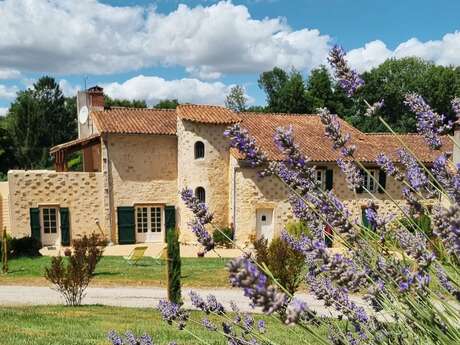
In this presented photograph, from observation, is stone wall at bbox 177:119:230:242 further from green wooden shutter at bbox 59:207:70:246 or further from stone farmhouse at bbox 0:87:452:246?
green wooden shutter at bbox 59:207:70:246

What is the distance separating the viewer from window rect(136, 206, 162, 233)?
19.1 meters

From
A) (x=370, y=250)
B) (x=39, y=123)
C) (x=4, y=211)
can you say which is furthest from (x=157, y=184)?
(x=39, y=123)

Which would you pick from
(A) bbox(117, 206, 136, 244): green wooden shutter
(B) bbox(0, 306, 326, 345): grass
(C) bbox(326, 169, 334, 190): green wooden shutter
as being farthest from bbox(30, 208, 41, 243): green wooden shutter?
(C) bbox(326, 169, 334, 190): green wooden shutter

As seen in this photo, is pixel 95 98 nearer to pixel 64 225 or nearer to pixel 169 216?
pixel 64 225

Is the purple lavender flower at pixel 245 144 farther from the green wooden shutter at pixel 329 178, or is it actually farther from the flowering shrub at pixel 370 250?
the green wooden shutter at pixel 329 178

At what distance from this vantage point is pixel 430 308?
6.19ft

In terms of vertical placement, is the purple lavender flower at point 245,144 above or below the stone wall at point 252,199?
above

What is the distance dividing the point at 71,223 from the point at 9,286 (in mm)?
6288

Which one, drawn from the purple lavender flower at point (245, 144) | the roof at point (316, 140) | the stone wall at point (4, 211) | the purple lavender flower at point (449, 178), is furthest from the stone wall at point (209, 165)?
the purple lavender flower at point (245, 144)

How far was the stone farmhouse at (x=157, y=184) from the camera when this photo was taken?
18000mm

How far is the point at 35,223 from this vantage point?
17859 millimetres

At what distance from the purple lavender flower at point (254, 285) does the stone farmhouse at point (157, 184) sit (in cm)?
1646

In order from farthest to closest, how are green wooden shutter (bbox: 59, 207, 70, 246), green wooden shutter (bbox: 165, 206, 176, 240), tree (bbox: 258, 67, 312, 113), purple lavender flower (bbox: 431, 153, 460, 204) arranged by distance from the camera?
tree (bbox: 258, 67, 312, 113) → green wooden shutter (bbox: 165, 206, 176, 240) → green wooden shutter (bbox: 59, 207, 70, 246) → purple lavender flower (bbox: 431, 153, 460, 204)

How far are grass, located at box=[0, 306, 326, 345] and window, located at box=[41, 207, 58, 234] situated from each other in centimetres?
942
